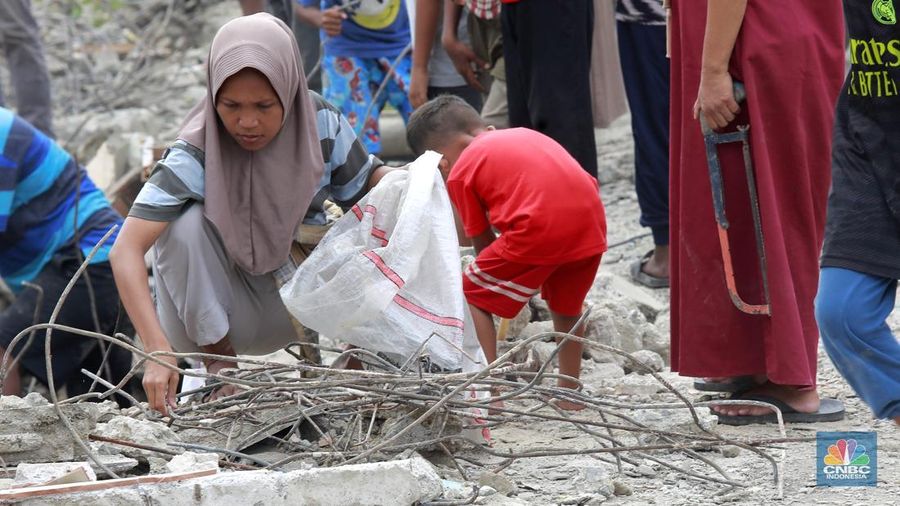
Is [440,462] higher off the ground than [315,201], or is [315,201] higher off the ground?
[315,201]

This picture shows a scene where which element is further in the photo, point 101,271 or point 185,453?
point 101,271

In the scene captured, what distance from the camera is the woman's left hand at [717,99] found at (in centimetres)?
365

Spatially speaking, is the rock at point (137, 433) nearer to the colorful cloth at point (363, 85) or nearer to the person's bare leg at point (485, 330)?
the person's bare leg at point (485, 330)

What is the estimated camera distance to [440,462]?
133 inches

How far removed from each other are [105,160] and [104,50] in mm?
4717

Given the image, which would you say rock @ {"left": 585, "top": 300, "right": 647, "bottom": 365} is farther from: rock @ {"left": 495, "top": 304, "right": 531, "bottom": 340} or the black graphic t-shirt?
the black graphic t-shirt

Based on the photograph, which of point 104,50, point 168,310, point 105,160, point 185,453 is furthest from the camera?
point 104,50

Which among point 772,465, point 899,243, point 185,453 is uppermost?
point 899,243

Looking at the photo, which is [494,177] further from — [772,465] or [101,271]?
[101,271]

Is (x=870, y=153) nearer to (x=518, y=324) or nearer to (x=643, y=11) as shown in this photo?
(x=518, y=324)

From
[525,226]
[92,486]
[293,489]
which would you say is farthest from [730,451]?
[92,486]

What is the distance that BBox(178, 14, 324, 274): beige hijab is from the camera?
3869mm

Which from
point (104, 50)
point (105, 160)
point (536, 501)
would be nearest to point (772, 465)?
point (536, 501)

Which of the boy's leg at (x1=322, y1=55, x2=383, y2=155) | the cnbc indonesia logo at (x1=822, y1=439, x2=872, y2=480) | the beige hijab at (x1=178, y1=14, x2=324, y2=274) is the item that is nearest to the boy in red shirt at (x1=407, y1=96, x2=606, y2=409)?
the beige hijab at (x1=178, y1=14, x2=324, y2=274)
